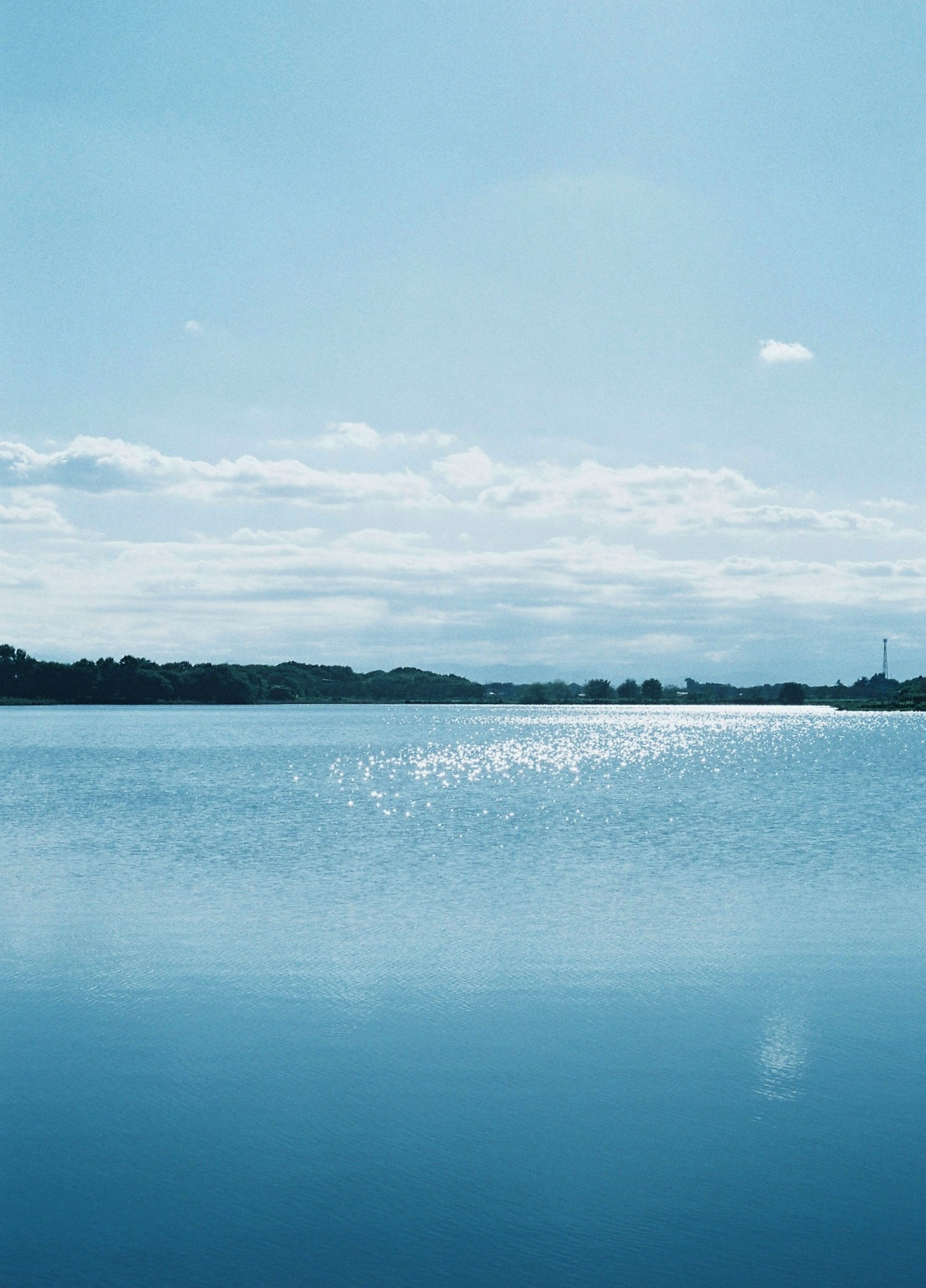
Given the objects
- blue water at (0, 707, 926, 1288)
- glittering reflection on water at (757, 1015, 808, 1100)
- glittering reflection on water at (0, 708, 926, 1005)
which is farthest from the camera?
glittering reflection on water at (0, 708, 926, 1005)

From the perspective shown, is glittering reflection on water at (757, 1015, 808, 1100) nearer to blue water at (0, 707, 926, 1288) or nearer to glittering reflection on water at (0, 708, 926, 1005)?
blue water at (0, 707, 926, 1288)

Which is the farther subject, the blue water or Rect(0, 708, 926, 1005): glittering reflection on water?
Rect(0, 708, 926, 1005): glittering reflection on water

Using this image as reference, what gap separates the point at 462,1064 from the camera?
44.9ft

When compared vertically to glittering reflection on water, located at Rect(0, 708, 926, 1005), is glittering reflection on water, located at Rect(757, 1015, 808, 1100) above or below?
above

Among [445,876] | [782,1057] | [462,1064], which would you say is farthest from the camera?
[445,876]

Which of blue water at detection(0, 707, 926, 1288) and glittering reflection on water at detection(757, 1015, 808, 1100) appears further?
glittering reflection on water at detection(757, 1015, 808, 1100)

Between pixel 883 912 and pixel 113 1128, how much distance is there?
55.5 ft

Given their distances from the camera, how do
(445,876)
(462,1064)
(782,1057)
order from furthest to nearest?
(445,876), (782,1057), (462,1064)

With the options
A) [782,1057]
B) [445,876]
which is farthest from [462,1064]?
[445,876]

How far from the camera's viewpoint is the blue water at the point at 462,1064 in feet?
30.7

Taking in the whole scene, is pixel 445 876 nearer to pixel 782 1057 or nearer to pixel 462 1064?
pixel 462 1064

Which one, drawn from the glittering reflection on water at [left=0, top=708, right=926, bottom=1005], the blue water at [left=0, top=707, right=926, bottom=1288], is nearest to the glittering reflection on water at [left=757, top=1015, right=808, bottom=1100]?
the blue water at [left=0, top=707, right=926, bottom=1288]

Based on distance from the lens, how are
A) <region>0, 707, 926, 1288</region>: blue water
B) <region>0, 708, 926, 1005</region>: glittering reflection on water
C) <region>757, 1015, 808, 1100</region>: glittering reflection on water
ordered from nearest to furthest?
<region>0, 707, 926, 1288</region>: blue water, <region>757, 1015, 808, 1100</region>: glittering reflection on water, <region>0, 708, 926, 1005</region>: glittering reflection on water

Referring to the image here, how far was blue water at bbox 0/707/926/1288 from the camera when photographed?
937 centimetres
